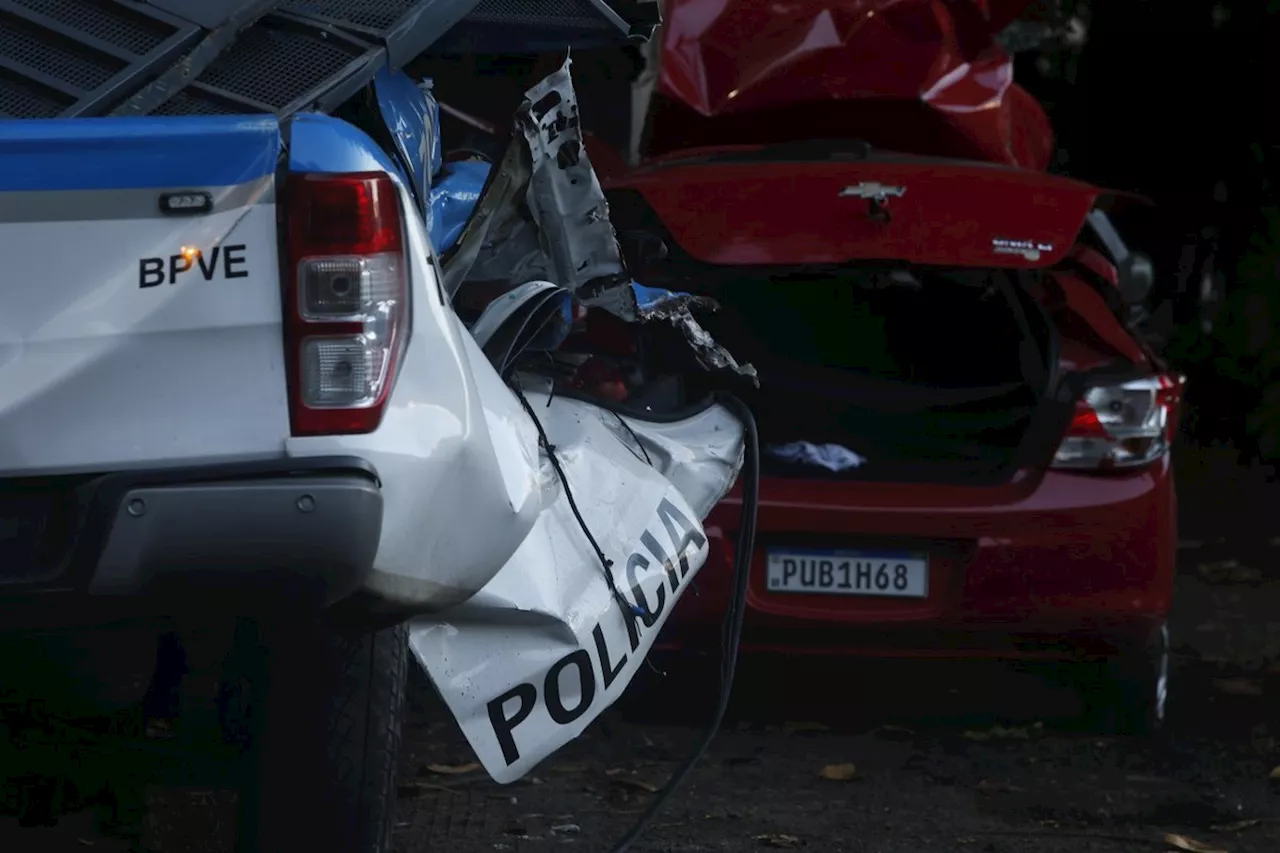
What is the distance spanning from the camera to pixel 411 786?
521 cm

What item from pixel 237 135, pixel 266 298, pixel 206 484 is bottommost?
pixel 206 484

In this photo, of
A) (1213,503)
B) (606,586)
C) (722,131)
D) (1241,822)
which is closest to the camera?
(606,586)

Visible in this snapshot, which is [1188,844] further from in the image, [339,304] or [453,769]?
[339,304]

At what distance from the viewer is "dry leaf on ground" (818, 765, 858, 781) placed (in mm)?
5344

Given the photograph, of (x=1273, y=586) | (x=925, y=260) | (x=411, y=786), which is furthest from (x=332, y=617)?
(x=1273, y=586)

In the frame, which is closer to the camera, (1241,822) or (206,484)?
(206,484)

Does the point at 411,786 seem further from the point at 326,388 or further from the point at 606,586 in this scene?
the point at 326,388

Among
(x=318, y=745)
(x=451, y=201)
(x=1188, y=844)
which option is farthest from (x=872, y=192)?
(x=318, y=745)

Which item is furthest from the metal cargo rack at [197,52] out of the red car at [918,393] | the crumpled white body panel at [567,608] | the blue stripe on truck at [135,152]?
the red car at [918,393]

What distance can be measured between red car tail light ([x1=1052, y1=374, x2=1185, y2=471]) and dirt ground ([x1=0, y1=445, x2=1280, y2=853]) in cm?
77

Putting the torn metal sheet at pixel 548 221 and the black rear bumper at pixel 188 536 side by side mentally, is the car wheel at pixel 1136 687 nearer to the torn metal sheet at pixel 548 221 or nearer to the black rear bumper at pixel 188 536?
the torn metal sheet at pixel 548 221

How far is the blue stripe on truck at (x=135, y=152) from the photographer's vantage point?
2996 millimetres

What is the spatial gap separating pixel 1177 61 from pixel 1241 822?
A: 6.38 meters

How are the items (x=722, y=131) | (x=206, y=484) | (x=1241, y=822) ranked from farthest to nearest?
(x=722, y=131), (x=1241, y=822), (x=206, y=484)
